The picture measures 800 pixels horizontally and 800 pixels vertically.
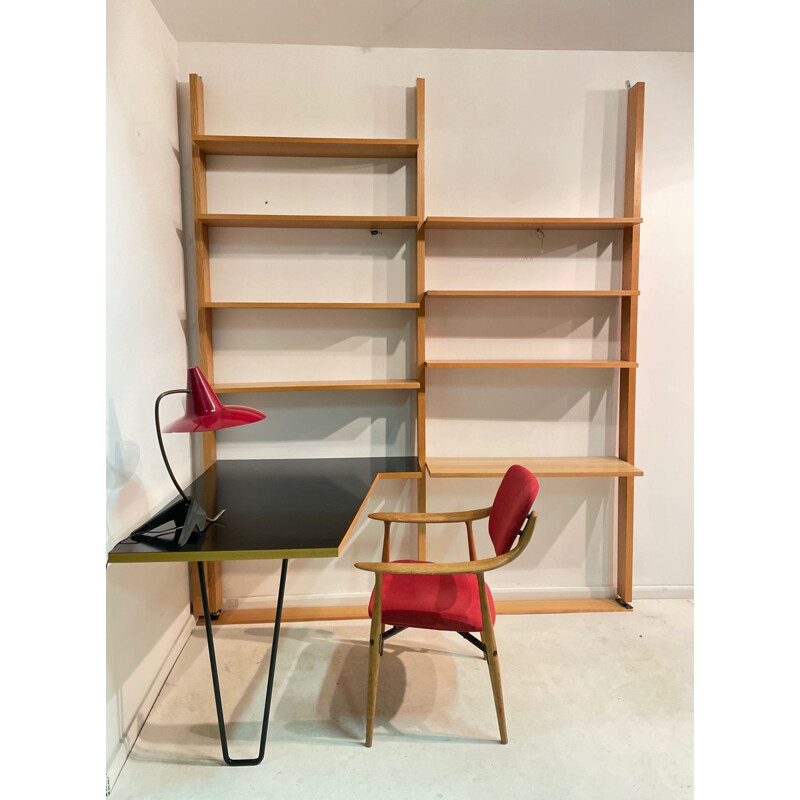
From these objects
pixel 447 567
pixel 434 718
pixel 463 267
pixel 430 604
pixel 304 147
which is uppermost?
pixel 304 147

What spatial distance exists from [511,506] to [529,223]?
54.0 inches

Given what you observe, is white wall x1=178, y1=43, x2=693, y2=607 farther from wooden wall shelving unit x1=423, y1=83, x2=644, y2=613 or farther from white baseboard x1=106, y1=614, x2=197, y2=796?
white baseboard x1=106, y1=614, x2=197, y2=796

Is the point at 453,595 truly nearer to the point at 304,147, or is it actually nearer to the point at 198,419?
the point at 198,419

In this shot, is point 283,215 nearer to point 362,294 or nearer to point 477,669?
point 362,294

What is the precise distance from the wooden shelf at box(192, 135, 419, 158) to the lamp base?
1631mm

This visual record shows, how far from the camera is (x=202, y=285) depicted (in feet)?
8.23

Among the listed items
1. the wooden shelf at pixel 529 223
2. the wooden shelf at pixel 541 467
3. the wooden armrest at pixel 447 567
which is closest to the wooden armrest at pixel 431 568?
the wooden armrest at pixel 447 567

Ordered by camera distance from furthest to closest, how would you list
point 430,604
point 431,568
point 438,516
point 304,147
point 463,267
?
point 463,267, point 304,147, point 438,516, point 430,604, point 431,568

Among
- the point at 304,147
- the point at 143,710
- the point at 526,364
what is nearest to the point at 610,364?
the point at 526,364

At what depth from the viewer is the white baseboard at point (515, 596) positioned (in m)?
2.72

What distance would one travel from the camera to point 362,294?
105 inches

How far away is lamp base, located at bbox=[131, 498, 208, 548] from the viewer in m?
1.56

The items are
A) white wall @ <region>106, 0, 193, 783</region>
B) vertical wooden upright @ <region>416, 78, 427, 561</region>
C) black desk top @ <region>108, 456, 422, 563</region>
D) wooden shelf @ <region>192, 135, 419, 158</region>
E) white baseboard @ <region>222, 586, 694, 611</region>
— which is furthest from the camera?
white baseboard @ <region>222, 586, 694, 611</region>

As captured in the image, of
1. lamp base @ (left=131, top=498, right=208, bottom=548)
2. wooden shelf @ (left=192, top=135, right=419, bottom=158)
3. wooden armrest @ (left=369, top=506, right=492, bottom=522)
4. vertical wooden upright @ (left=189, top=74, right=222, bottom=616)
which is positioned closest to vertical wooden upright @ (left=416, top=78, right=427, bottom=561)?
wooden shelf @ (left=192, top=135, right=419, bottom=158)
